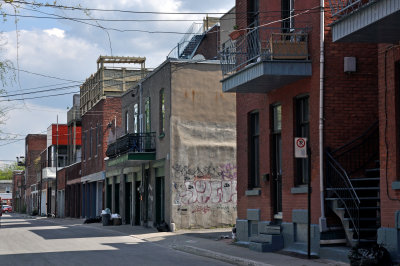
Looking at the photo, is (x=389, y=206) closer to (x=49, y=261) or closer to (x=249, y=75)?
(x=249, y=75)

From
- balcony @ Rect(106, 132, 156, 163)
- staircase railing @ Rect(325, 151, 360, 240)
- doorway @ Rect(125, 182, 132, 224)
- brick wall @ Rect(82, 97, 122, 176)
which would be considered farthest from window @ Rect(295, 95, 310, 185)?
brick wall @ Rect(82, 97, 122, 176)

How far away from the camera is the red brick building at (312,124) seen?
50.4ft

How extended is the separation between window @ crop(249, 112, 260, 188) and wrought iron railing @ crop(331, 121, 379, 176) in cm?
470

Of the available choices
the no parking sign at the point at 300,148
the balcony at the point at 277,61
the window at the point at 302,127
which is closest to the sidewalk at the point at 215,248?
the window at the point at 302,127

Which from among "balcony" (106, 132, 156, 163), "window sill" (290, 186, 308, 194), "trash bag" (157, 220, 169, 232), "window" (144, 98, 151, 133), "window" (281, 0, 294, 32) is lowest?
"trash bag" (157, 220, 169, 232)

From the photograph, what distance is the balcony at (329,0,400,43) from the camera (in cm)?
1122

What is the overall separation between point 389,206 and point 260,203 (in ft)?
22.0

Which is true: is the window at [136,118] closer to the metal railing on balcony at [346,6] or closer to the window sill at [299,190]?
the window sill at [299,190]

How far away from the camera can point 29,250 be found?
18922 millimetres

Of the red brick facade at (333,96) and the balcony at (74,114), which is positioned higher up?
the balcony at (74,114)

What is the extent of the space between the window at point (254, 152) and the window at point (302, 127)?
9.68ft

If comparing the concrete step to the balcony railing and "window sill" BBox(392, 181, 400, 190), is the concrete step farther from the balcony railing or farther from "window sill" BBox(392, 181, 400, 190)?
the balcony railing

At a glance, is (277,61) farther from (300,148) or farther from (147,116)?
(147,116)

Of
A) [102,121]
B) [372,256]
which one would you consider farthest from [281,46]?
[102,121]
